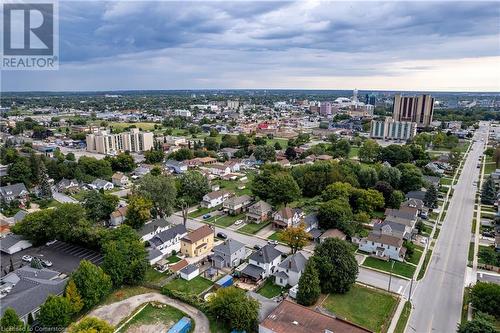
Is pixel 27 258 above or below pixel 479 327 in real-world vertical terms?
below

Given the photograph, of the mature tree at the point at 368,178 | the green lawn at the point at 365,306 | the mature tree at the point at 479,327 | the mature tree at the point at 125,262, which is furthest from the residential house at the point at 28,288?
the mature tree at the point at 368,178

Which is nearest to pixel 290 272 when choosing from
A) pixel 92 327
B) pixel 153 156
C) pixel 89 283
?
pixel 92 327

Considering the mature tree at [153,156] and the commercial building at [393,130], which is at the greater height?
the commercial building at [393,130]

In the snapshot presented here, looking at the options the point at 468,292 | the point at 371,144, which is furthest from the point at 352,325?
the point at 371,144

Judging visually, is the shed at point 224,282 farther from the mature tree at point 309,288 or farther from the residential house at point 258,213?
the residential house at point 258,213

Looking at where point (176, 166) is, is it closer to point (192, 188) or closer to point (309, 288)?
point (192, 188)

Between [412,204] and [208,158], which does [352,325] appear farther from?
[208,158]
